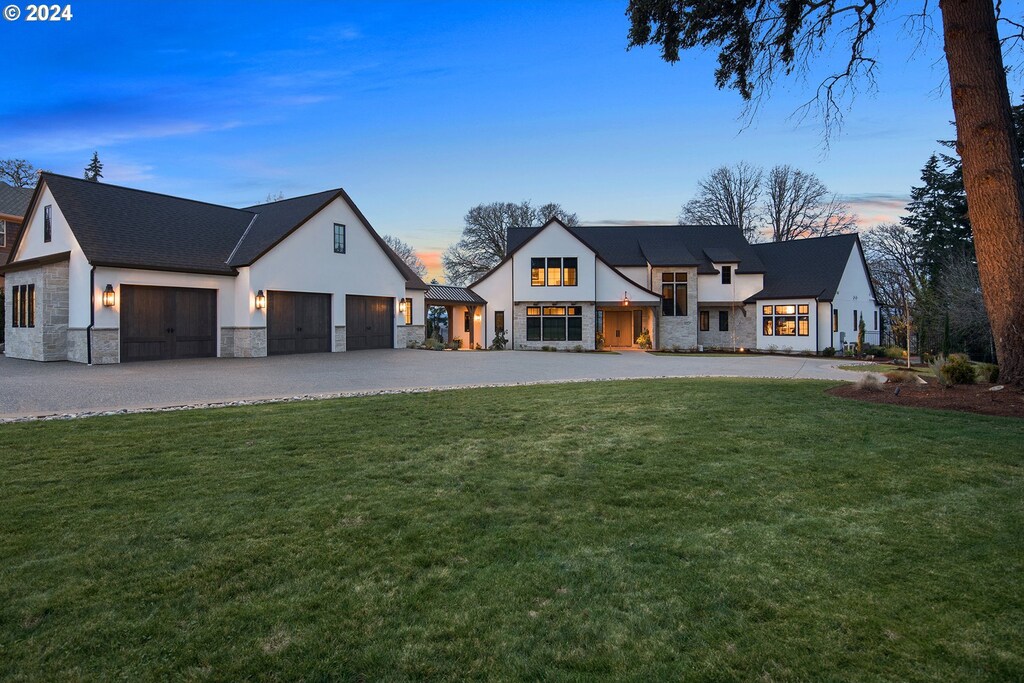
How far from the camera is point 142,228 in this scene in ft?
63.5

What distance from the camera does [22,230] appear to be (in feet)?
66.6

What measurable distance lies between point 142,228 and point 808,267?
3307 cm

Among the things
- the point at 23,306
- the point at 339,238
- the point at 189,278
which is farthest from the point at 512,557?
the point at 23,306

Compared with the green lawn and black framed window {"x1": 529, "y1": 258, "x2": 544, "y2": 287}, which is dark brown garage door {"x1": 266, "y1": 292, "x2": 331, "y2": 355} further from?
the green lawn

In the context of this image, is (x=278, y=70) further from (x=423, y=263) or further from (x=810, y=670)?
(x=423, y=263)

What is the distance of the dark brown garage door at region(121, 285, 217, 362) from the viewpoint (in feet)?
58.3

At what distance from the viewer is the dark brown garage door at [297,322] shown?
21094 millimetres

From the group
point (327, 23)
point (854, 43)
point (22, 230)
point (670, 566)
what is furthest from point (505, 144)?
point (670, 566)

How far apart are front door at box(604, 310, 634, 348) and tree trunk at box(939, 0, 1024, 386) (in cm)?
2543

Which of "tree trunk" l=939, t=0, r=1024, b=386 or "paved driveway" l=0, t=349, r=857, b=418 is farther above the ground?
"tree trunk" l=939, t=0, r=1024, b=386

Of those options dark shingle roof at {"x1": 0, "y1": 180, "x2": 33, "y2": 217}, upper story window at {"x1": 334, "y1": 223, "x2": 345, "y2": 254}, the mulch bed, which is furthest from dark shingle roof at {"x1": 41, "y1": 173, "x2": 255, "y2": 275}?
the mulch bed

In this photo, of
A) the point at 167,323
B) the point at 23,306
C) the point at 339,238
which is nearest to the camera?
the point at 167,323

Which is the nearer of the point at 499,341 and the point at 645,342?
the point at 499,341

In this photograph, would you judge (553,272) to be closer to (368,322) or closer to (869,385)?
(368,322)
